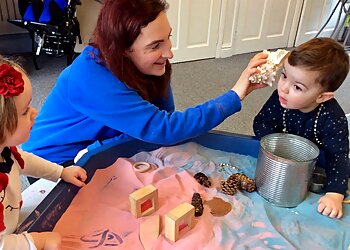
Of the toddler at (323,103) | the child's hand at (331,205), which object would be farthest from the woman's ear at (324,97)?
the child's hand at (331,205)

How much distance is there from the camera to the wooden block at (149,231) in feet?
2.89

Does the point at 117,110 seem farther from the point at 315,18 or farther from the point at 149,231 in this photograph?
the point at 315,18

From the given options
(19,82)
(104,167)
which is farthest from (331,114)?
(19,82)

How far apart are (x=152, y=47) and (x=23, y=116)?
1.22 feet

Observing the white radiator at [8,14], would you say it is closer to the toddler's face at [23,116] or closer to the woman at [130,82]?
the woman at [130,82]

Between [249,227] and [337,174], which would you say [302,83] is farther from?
[249,227]

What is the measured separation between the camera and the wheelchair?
221 centimetres

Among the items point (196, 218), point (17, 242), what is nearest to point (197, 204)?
point (196, 218)

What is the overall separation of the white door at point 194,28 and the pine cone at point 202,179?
1.71 meters

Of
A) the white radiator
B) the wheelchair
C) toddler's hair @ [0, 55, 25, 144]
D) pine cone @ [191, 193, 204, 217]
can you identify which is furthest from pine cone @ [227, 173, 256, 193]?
the white radiator

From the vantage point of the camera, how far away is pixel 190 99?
88.7 inches

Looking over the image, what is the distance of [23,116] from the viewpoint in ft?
2.40

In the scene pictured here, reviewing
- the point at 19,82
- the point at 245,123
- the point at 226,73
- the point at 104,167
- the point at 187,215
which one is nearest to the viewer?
the point at 19,82

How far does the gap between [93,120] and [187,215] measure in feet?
1.23
